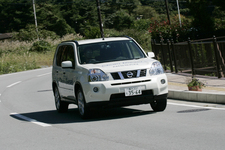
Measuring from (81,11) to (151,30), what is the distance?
7761 centimetres

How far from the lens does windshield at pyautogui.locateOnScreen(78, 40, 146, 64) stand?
386 inches

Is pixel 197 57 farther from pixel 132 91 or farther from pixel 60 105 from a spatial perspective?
pixel 132 91

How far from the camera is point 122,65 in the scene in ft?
29.6

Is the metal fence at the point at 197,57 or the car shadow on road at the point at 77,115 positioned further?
the metal fence at the point at 197,57

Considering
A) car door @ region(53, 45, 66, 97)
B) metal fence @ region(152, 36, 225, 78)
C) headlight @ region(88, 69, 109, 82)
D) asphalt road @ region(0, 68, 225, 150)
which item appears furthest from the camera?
metal fence @ region(152, 36, 225, 78)

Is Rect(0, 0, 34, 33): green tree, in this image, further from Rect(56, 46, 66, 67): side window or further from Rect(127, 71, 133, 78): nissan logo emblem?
Rect(127, 71, 133, 78): nissan logo emblem

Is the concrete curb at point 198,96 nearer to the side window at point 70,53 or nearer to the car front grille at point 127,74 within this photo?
the car front grille at point 127,74

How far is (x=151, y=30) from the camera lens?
28719mm

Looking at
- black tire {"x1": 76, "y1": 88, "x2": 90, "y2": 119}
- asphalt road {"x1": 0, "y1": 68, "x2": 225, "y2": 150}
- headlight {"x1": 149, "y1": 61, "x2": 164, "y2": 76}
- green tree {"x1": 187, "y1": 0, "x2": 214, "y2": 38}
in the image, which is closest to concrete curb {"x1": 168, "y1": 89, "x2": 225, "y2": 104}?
asphalt road {"x1": 0, "y1": 68, "x2": 225, "y2": 150}

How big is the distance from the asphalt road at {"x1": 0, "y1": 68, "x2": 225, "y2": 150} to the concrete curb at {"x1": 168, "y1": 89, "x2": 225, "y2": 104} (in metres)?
0.33

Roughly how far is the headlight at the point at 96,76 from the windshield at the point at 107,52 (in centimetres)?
81

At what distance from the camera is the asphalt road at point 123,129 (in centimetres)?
643

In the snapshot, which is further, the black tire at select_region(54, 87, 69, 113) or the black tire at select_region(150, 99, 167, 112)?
the black tire at select_region(54, 87, 69, 113)

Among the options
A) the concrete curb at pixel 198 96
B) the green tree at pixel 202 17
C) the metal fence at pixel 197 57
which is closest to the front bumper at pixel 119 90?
the concrete curb at pixel 198 96
